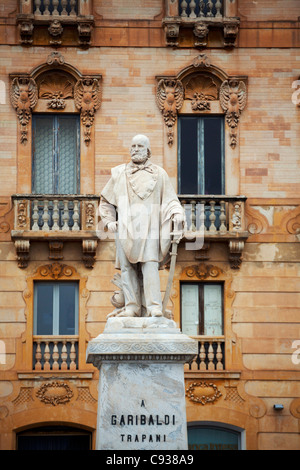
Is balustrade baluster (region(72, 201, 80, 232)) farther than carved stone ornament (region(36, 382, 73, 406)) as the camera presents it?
Yes

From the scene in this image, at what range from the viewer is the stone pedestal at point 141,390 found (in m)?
19.4

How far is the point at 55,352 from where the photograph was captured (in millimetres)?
33188

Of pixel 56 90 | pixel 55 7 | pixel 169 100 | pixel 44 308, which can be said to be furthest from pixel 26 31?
pixel 44 308

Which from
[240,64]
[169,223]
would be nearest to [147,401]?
[169,223]

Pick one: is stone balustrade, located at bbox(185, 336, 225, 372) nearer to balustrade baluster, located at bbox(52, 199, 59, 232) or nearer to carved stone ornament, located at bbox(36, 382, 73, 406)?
carved stone ornament, located at bbox(36, 382, 73, 406)

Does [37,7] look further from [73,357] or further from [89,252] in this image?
[73,357]

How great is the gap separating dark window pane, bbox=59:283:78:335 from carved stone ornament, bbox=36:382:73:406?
1.37 meters

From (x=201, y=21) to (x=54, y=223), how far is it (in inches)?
254

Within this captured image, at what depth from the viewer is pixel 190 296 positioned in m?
33.8

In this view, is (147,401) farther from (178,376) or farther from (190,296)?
(190,296)

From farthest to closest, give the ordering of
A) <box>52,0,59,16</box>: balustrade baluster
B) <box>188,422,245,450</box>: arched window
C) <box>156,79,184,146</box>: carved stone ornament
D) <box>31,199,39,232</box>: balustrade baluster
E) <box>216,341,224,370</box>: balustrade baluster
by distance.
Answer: <box>52,0,59,16</box>: balustrade baluster < <box>156,79,184,146</box>: carved stone ornament < <box>216,341,224,370</box>: balustrade baluster < <box>31,199,39,232</box>: balustrade baluster < <box>188,422,245,450</box>: arched window

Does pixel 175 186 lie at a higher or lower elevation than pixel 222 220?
higher

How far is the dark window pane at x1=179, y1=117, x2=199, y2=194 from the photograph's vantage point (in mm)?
34219

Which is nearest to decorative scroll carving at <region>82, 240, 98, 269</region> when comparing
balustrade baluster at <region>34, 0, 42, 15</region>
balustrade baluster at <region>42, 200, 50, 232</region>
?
balustrade baluster at <region>42, 200, 50, 232</region>
